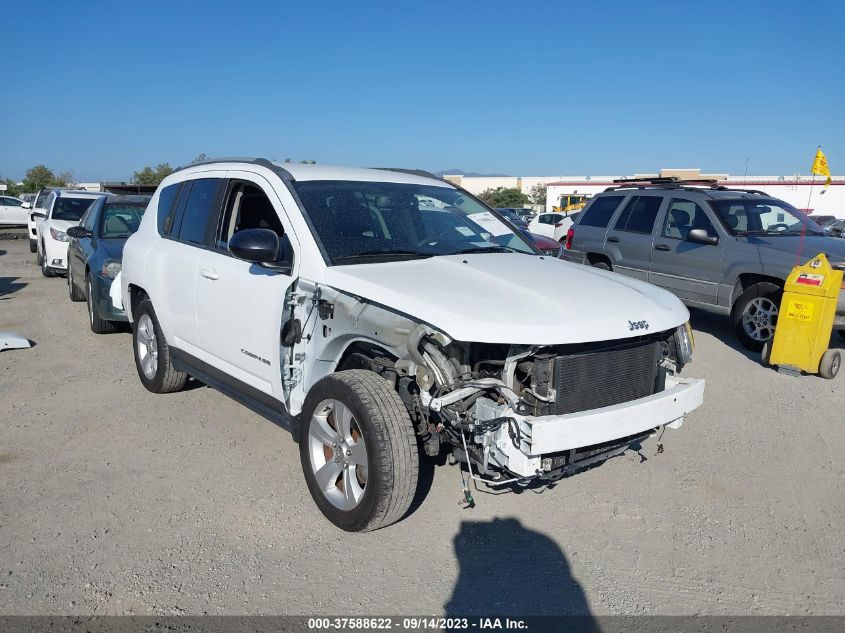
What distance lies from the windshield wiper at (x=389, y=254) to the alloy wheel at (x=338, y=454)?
83 cm

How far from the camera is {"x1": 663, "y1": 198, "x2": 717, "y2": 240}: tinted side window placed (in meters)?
9.20

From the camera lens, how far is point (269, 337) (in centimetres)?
410

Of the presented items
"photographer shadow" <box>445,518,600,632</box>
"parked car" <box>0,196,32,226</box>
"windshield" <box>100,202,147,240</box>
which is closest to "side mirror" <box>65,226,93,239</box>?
"windshield" <box>100,202,147,240</box>

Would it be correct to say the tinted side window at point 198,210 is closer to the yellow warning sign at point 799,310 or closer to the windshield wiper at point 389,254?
the windshield wiper at point 389,254

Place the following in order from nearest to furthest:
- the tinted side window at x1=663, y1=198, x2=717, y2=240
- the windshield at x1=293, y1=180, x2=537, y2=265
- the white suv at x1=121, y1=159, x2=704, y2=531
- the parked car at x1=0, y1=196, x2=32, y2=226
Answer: the white suv at x1=121, y1=159, x2=704, y2=531 → the windshield at x1=293, y1=180, x2=537, y2=265 → the tinted side window at x1=663, y1=198, x2=717, y2=240 → the parked car at x1=0, y1=196, x2=32, y2=226

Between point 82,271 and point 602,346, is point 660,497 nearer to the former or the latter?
point 602,346

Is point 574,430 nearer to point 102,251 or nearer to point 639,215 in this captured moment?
point 102,251

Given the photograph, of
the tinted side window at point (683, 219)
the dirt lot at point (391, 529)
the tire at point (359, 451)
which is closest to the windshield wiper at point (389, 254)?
the tire at point (359, 451)

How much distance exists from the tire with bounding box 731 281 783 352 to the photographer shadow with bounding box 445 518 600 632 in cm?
555

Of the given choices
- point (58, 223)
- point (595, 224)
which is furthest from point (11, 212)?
point (595, 224)

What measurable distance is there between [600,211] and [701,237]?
2427 mm

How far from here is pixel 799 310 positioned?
715cm

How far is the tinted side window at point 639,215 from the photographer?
9812 millimetres

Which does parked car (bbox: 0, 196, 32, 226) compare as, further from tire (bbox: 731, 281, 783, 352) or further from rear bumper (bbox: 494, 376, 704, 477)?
rear bumper (bbox: 494, 376, 704, 477)
